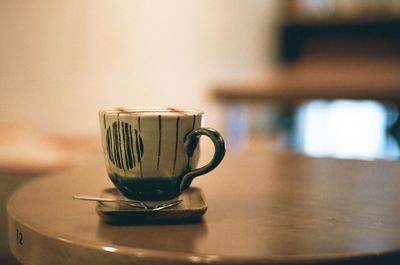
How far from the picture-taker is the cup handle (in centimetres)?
58

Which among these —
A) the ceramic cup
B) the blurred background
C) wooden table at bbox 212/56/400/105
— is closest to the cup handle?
the ceramic cup

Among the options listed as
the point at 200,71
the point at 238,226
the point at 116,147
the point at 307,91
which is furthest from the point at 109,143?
the point at 200,71

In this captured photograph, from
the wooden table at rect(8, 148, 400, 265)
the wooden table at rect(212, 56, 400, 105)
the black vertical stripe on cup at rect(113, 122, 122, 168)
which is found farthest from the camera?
the wooden table at rect(212, 56, 400, 105)

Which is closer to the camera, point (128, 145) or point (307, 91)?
point (128, 145)

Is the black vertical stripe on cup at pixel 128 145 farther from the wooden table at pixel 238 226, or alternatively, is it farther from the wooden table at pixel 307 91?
the wooden table at pixel 307 91

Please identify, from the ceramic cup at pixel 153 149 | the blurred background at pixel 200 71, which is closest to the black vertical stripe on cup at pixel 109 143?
the ceramic cup at pixel 153 149

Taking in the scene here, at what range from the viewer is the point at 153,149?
582 mm

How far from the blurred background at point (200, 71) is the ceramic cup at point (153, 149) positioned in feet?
3.50

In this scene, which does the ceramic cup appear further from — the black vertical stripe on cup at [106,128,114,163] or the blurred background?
the blurred background

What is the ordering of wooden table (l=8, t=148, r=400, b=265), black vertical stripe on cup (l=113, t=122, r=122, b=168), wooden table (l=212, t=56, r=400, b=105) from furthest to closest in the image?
wooden table (l=212, t=56, r=400, b=105) → black vertical stripe on cup (l=113, t=122, r=122, b=168) → wooden table (l=8, t=148, r=400, b=265)

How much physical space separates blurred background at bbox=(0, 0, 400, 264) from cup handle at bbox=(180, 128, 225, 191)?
1090 millimetres

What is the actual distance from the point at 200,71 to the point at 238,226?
125 inches

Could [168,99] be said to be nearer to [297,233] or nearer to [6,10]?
[6,10]

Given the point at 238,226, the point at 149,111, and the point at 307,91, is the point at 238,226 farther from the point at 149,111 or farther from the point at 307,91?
the point at 307,91
